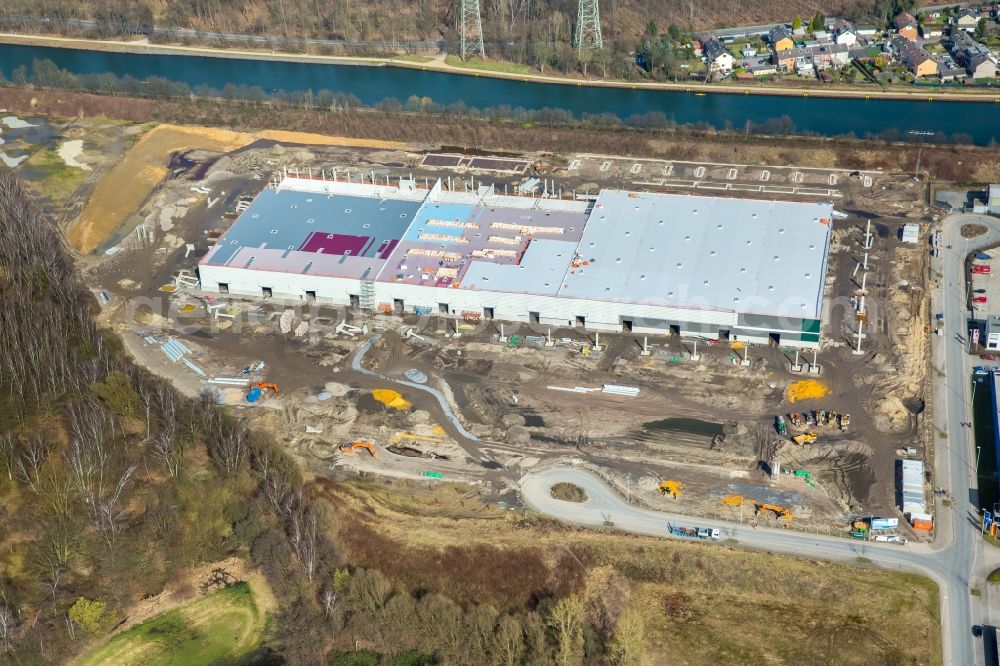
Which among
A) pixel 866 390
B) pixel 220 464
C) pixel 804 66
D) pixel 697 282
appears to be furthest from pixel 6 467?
pixel 804 66

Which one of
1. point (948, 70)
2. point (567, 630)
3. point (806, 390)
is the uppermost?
point (948, 70)

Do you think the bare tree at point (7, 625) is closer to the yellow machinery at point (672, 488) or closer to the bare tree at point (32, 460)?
the bare tree at point (32, 460)

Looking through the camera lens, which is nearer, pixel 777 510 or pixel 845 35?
pixel 777 510

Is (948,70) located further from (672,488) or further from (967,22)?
(672,488)

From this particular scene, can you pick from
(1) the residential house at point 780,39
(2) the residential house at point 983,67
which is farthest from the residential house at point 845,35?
(2) the residential house at point 983,67

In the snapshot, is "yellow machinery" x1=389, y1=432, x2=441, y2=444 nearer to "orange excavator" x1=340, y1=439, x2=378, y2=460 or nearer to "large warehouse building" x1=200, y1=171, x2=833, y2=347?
"orange excavator" x1=340, y1=439, x2=378, y2=460

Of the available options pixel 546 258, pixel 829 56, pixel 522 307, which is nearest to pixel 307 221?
pixel 546 258
